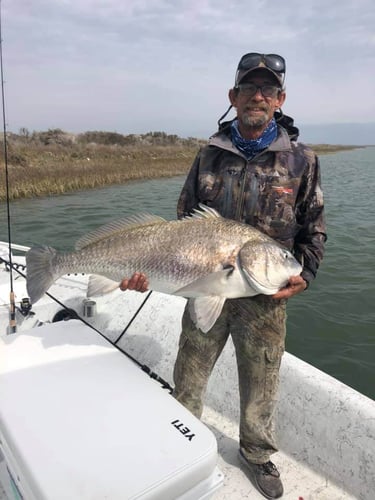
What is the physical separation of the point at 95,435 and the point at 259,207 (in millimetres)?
1781

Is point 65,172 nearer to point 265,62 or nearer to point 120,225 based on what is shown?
point 120,225

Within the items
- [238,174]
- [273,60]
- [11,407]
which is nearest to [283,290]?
[238,174]

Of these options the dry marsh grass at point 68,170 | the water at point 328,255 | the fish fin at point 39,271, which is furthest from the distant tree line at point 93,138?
the fish fin at point 39,271

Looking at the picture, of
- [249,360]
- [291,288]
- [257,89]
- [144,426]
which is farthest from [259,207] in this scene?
[144,426]

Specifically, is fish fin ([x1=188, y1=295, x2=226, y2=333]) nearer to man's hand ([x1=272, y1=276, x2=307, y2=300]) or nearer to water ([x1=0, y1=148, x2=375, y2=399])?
man's hand ([x1=272, y1=276, x2=307, y2=300])

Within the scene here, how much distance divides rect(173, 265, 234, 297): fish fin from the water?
391 cm

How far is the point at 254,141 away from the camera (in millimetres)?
2848

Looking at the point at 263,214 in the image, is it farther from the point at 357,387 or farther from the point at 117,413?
the point at 357,387

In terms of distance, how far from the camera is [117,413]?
7.56ft

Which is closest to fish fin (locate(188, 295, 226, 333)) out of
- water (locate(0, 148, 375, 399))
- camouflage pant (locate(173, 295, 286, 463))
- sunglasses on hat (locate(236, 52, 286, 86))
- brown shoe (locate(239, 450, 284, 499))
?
camouflage pant (locate(173, 295, 286, 463))

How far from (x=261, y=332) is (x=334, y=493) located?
1478mm

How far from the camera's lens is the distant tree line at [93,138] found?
5040 centimetres

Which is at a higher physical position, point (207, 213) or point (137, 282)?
point (207, 213)

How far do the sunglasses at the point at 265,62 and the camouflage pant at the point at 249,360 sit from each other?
159 centimetres
